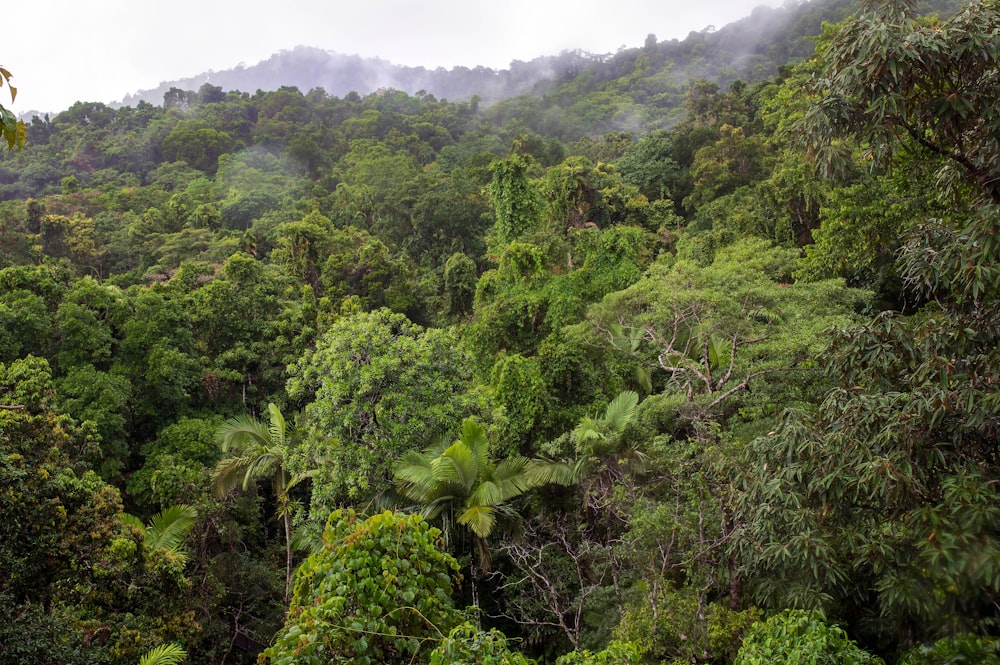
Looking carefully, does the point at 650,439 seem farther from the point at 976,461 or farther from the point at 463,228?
the point at 463,228

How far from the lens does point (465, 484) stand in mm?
8039

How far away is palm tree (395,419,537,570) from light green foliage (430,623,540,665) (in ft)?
14.4

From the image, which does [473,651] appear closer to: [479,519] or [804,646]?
[804,646]

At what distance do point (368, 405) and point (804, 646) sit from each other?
6112mm

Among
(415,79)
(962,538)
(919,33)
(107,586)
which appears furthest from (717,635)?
(415,79)

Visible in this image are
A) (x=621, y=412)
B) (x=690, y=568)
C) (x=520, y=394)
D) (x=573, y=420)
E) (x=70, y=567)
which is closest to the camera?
(x=690, y=568)

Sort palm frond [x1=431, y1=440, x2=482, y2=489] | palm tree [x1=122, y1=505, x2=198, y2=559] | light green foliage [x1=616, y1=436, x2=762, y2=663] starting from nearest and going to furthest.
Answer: light green foliage [x1=616, y1=436, x2=762, y2=663] < palm frond [x1=431, y1=440, x2=482, y2=489] < palm tree [x1=122, y1=505, x2=198, y2=559]

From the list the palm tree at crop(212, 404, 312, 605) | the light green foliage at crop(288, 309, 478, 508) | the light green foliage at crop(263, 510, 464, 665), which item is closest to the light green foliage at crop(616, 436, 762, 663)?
the light green foliage at crop(263, 510, 464, 665)

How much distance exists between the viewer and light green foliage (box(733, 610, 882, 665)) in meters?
3.38

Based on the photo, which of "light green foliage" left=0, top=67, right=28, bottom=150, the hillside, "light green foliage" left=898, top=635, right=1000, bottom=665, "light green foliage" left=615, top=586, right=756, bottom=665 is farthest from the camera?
the hillside

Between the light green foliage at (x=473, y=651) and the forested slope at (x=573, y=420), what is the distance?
22 mm

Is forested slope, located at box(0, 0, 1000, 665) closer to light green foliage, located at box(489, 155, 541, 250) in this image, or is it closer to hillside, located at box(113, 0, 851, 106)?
light green foliage, located at box(489, 155, 541, 250)

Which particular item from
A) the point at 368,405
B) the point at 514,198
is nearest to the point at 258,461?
the point at 368,405

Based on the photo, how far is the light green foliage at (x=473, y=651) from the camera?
10.1 ft
